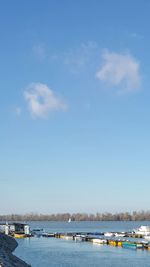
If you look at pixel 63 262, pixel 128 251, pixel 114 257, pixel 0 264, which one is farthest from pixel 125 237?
pixel 0 264

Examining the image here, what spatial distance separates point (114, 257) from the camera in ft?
244

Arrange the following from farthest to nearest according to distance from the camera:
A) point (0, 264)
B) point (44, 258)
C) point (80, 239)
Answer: point (80, 239) → point (44, 258) → point (0, 264)

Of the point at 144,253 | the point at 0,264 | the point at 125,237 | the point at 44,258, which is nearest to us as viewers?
the point at 0,264

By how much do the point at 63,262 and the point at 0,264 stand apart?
24404 millimetres

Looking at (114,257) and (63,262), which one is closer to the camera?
(63,262)

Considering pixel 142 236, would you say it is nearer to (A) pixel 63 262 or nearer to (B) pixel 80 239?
(B) pixel 80 239

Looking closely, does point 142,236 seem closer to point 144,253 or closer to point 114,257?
point 144,253

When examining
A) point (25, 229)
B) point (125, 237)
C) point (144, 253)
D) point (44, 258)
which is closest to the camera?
point (44, 258)

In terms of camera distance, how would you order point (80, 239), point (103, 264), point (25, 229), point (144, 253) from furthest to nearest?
point (25, 229) → point (80, 239) → point (144, 253) → point (103, 264)

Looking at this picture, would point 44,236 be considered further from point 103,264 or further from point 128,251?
point 103,264

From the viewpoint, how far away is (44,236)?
138875 mm

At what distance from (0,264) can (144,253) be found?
144ft

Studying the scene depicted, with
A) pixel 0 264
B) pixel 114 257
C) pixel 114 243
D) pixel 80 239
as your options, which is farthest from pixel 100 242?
pixel 0 264

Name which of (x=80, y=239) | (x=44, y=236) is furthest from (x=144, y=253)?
(x=44, y=236)
